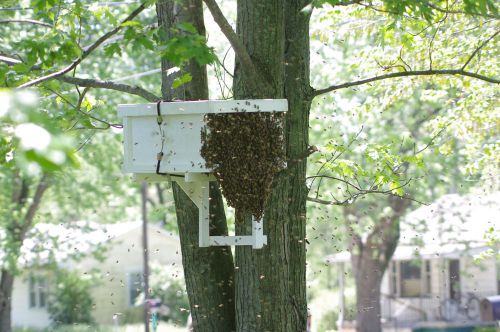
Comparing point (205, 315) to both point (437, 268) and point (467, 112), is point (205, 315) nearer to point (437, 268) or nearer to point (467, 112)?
point (467, 112)

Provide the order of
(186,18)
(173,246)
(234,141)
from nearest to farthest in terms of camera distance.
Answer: (234,141) < (186,18) < (173,246)

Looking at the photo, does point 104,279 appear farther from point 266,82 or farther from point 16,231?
point 266,82

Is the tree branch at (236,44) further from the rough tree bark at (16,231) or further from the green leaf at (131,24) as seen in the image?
the rough tree bark at (16,231)

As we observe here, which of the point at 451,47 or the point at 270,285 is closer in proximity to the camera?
the point at 270,285

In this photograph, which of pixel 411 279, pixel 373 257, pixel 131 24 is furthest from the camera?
pixel 411 279

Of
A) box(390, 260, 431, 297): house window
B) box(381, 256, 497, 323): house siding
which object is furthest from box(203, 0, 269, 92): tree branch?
box(390, 260, 431, 297): house window

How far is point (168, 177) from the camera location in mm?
5223

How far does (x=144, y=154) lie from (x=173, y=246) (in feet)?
91.8

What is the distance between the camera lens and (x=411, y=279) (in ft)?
102

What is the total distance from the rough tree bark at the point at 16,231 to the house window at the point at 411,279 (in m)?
14.0

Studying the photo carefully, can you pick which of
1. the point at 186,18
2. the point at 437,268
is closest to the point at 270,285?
the point at 186,18

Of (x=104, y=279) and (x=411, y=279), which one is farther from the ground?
(x=104, y=279)

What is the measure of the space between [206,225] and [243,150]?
0.71m

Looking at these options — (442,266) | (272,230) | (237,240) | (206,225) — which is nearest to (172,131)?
(206,225)
